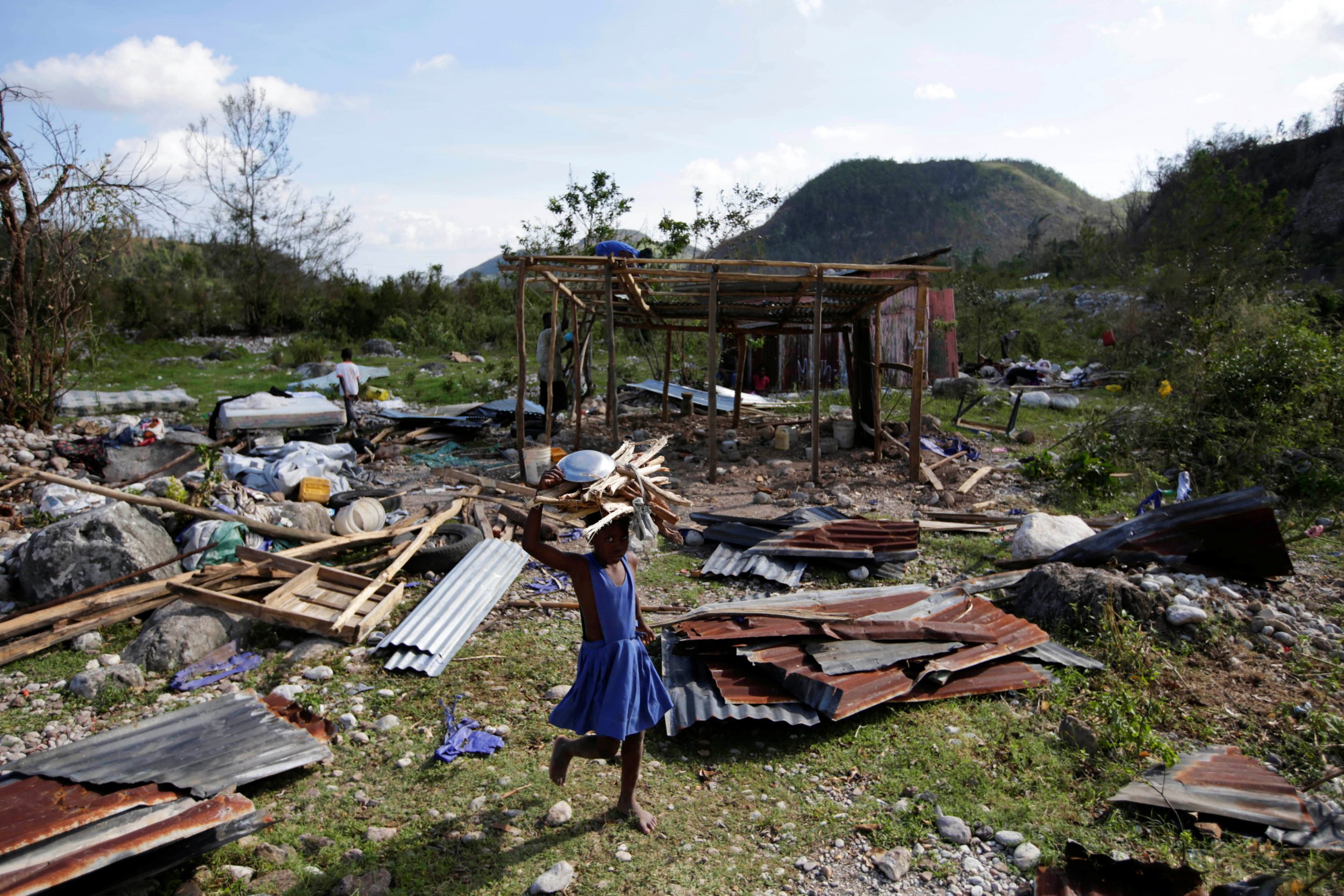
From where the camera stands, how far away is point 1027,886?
2.67 m

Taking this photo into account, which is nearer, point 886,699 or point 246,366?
point 886,699

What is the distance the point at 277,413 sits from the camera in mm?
9578

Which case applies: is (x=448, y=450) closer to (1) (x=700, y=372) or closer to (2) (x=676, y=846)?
(1) (x=700, y=372)

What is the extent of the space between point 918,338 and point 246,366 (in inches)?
639

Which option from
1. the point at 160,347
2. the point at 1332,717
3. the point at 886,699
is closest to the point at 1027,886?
the point at 886,699

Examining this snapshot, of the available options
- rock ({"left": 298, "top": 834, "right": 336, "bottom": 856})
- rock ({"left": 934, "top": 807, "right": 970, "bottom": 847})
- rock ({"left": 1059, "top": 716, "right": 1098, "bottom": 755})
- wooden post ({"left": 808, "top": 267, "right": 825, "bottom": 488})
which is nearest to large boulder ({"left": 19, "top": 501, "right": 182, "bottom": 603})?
rock ({"left": 298, "top": 834, "right": 336, "bottom": 856})

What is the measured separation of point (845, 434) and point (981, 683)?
680 cm

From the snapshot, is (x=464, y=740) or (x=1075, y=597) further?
(x=1075, y=597)

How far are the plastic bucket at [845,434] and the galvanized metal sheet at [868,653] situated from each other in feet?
21.6

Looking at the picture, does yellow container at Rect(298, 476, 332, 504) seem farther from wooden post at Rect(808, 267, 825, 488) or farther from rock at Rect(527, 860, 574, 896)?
rock at Rect(527, 860, 574, 896)

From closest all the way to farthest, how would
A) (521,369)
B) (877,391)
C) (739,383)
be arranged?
(521,369)
(877,391)
(739,383)

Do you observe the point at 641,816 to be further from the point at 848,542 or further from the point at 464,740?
the point at 848,542

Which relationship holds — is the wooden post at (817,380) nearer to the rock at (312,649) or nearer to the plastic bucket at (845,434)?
the plastic bucket at (845,434)

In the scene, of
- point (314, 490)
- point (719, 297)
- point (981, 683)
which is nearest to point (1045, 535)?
point (981, 683)
